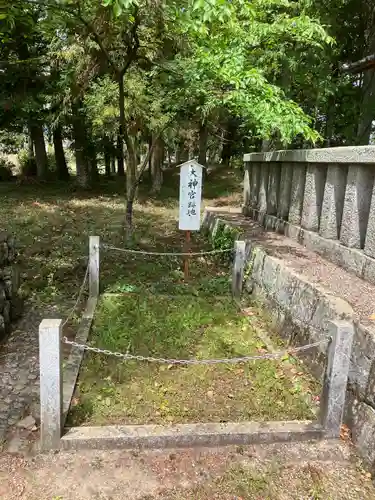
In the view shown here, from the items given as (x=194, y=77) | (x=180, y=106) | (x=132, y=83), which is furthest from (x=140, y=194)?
(x=194, y=77)

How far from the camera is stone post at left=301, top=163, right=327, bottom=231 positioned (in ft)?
18.5

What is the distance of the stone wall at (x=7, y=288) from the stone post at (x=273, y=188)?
4.61 m

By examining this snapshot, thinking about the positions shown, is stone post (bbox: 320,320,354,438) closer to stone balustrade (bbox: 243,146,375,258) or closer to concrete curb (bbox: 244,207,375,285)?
concrete curb (bbox: 244,207,375,285)

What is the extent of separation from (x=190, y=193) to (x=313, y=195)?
6.16 ft

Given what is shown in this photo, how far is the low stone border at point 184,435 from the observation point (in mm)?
2900

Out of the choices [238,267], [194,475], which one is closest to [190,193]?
[238,267]

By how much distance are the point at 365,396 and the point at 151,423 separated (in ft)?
5.43

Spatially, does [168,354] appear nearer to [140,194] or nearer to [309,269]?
[309,269]

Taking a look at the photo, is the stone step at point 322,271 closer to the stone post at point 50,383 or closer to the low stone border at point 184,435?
the low stone border at point 184,435

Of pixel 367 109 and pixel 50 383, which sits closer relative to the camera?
pixel 50 383

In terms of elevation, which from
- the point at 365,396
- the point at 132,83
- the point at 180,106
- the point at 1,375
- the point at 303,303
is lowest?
the point at 1,375

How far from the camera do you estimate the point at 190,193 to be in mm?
6254

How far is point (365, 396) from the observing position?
2918 millimetres

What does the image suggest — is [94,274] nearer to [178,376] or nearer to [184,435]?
[178,376]
